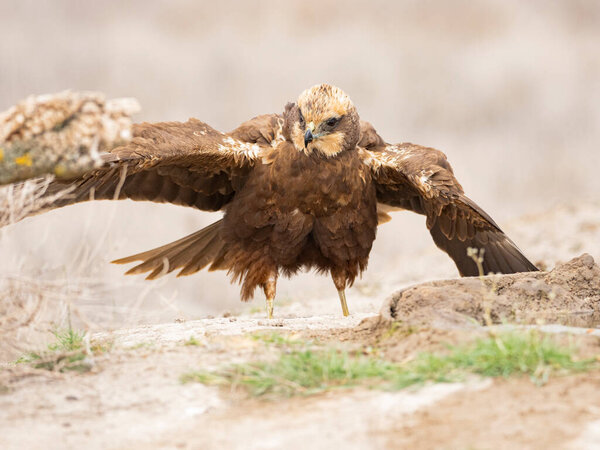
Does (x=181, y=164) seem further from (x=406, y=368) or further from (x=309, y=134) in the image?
(x=406, y=368)

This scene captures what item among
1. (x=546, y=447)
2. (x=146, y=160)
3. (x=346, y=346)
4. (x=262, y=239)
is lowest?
(x=546, y=447)

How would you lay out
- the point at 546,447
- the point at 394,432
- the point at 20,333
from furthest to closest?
the point at 20,333
the point at 394,432
the point at 546,447

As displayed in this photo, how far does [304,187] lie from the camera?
5.44m

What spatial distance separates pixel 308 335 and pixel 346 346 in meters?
0.43

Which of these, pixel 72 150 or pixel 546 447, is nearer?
pixel 546 447

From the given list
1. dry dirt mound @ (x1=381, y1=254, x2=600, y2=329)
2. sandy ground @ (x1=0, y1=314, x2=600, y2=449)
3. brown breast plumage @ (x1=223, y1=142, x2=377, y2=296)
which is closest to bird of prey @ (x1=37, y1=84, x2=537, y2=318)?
brown breast plumage @ (x1=223, y1=142, x2=377, y2=296)

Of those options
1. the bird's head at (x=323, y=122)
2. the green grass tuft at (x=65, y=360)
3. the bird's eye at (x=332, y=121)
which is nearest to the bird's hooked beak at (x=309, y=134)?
the bird's head at (x=323, y=122)

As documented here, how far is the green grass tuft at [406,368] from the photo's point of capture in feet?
10.1

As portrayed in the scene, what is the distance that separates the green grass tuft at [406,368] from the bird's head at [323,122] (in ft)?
7.46

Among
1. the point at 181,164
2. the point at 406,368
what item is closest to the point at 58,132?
the point at 406,368

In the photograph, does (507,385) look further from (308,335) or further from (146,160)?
(146,160)

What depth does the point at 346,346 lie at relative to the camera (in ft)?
12.3

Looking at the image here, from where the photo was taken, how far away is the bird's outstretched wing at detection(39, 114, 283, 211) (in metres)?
4.91

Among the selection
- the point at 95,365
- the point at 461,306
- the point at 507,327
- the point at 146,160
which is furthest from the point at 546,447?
the point at 146,160
